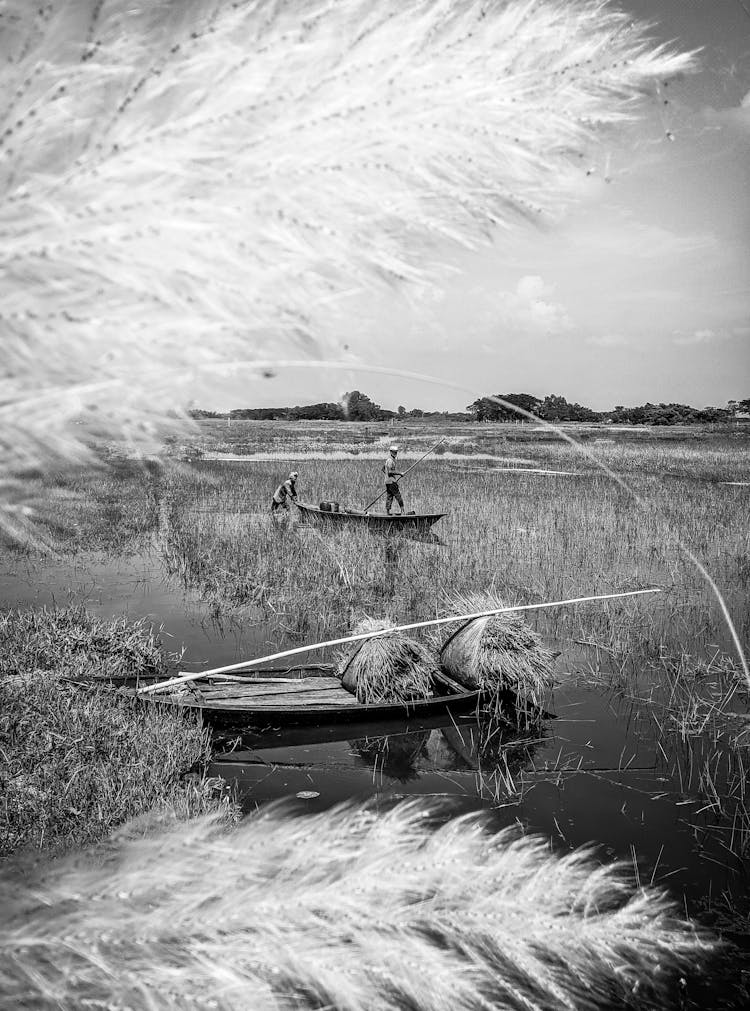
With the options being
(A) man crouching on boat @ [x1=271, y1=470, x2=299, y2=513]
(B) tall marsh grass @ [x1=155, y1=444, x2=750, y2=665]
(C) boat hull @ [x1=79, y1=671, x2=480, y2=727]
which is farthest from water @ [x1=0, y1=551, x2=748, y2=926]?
(A) man crouching on boat @ [x1=271, y1=470, x2=299, y2=513]

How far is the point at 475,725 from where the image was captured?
787 cm

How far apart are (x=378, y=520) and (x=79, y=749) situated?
39.1ft

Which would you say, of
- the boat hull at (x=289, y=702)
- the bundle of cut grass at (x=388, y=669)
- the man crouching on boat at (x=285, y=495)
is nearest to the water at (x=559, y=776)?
the boat hull at (x=289, y=702)

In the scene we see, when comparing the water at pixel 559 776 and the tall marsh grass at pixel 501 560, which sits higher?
the tall marsh grass at pixel 501 560

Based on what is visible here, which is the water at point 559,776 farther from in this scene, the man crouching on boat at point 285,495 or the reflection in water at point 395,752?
the man crouching on boat at point 285,495

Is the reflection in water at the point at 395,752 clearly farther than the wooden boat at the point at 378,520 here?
No

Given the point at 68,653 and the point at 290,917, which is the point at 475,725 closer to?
the point at 68,653

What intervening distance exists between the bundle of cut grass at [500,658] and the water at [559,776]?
1.35 ft

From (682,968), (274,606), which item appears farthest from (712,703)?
(274,606)

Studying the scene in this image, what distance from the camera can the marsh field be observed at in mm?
5707

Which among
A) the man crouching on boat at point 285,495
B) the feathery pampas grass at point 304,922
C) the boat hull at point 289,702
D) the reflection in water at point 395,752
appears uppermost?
the feathery pampas grass at point 304,922

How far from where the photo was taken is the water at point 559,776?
17.7ft

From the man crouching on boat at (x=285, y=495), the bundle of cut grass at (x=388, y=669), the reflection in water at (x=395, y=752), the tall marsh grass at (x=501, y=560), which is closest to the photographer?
the reflection in water at (x=395, y=752)

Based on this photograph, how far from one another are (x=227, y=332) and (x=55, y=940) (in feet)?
1.57
